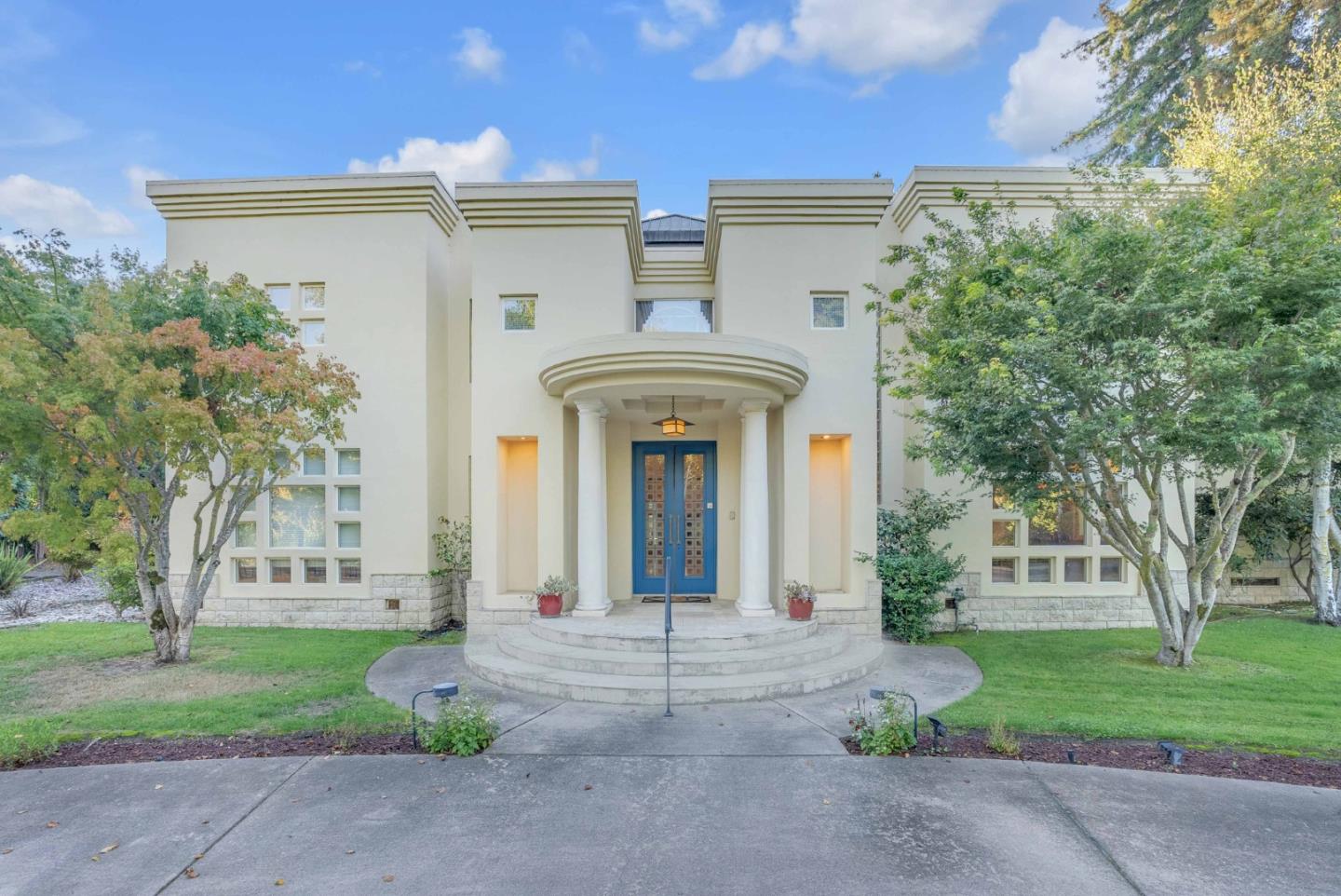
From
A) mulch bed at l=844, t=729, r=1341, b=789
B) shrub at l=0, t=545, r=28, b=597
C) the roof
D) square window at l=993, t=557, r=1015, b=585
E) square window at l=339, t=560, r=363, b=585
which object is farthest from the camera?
the roof

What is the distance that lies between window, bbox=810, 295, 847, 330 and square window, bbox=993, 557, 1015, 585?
4.58m

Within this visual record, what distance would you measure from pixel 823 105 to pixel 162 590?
46.8 feet

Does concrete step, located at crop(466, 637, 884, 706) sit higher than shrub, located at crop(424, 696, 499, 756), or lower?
lower

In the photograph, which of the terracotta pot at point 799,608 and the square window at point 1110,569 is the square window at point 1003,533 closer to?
the square window at point 1110,569

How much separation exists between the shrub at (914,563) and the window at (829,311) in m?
2.92

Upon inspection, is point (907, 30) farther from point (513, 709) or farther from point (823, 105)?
point (513, 709)

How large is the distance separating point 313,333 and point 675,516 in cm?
666

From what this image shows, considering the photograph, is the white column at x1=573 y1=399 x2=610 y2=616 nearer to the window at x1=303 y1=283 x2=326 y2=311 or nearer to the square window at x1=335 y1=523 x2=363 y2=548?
the square window at x1=335 y1=523 x2=363 y2=548

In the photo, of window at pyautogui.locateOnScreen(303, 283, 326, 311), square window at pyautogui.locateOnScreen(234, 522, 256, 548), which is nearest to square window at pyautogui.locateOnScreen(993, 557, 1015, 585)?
window at pyautogui.locateOnScreen(303, 283, 326, 311)

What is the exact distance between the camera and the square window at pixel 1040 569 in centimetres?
928

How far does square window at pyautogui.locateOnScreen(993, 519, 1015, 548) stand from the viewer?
Result: 9.28 meters

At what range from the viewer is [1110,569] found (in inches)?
368

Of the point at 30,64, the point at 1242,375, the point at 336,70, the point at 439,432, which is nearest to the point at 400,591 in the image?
the point at 439,432

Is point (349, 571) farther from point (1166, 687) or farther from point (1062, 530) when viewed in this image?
point (1062, 530)
